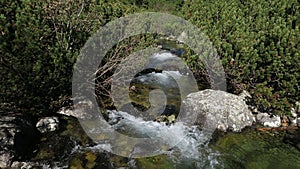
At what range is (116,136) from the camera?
29.9 feet

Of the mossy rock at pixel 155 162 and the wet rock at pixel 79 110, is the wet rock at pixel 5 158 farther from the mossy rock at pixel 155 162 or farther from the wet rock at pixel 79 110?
the mossy rock at pixel 155 162

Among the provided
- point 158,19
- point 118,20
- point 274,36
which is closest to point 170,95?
point 118,20

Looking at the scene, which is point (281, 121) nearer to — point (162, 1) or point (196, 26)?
point (196, 26)

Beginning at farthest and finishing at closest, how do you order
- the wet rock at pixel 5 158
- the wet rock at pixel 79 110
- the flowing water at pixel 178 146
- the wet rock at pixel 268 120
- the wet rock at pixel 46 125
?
the wet rock at pixel 268 120 → the wet rock at pixel 79 110 → the wet rock at pixel 46 125 → the flowing water at pixel 178 146 → the wet rock at pixel 5 158

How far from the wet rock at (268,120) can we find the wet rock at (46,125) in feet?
24.2

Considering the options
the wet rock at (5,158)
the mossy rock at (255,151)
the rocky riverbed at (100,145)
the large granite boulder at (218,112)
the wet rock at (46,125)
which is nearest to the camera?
the wet rock at (5,158)

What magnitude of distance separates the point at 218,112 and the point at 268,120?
1986mm

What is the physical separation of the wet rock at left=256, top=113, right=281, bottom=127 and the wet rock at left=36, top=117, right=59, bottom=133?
24.2ft

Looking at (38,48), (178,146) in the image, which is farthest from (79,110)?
(178,146)

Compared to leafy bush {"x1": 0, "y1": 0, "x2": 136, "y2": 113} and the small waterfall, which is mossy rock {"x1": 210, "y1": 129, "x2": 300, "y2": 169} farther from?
leafy bush {"x1": 0, "y1": 0, "x2": 136, "y2": 113}

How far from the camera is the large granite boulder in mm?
10047

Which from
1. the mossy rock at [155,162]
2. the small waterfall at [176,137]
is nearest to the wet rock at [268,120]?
the small waterfall at [176,137]

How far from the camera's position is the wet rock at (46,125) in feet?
28.7

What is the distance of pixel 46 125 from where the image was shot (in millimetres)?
8867
